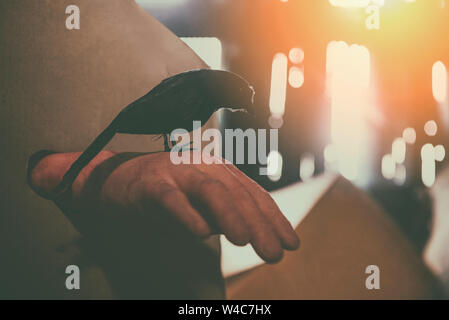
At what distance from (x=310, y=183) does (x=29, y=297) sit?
100cm

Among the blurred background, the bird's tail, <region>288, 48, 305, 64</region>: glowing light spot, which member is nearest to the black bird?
the bird's tail

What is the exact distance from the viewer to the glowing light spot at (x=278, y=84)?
56.1 inches

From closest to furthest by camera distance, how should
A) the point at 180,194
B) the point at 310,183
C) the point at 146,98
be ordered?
the point at 180,194, the point at 146,98, the point at 310,183

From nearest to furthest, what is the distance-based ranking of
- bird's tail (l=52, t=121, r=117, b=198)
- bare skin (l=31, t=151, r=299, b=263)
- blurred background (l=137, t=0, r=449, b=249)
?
bare skin (l=31, t=151, r=299, b=263) → bird's tail (l=52, t=121, r=117, b=198) → blurred background (l=137, t=0, r=449, b=249)

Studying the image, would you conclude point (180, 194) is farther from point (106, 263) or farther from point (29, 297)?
point (29, 297)

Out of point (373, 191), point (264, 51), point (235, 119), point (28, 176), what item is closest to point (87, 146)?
point (28, 176)

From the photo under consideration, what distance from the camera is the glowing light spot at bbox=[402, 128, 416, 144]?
143 centimetres

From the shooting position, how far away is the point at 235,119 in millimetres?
1386

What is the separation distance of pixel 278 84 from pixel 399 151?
1.56 feet

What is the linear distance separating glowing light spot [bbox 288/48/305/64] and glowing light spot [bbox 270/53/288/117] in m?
0.02

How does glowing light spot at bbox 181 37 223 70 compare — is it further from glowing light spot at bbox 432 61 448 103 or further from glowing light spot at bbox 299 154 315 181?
glowing light spot at bbox 432 61 448 103

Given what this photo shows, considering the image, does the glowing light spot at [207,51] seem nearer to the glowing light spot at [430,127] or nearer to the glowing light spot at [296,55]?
the glowing light spot at [296,55]

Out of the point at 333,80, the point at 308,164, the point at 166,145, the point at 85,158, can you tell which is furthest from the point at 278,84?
the point at 85,158

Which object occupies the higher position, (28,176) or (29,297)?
(28,176)
